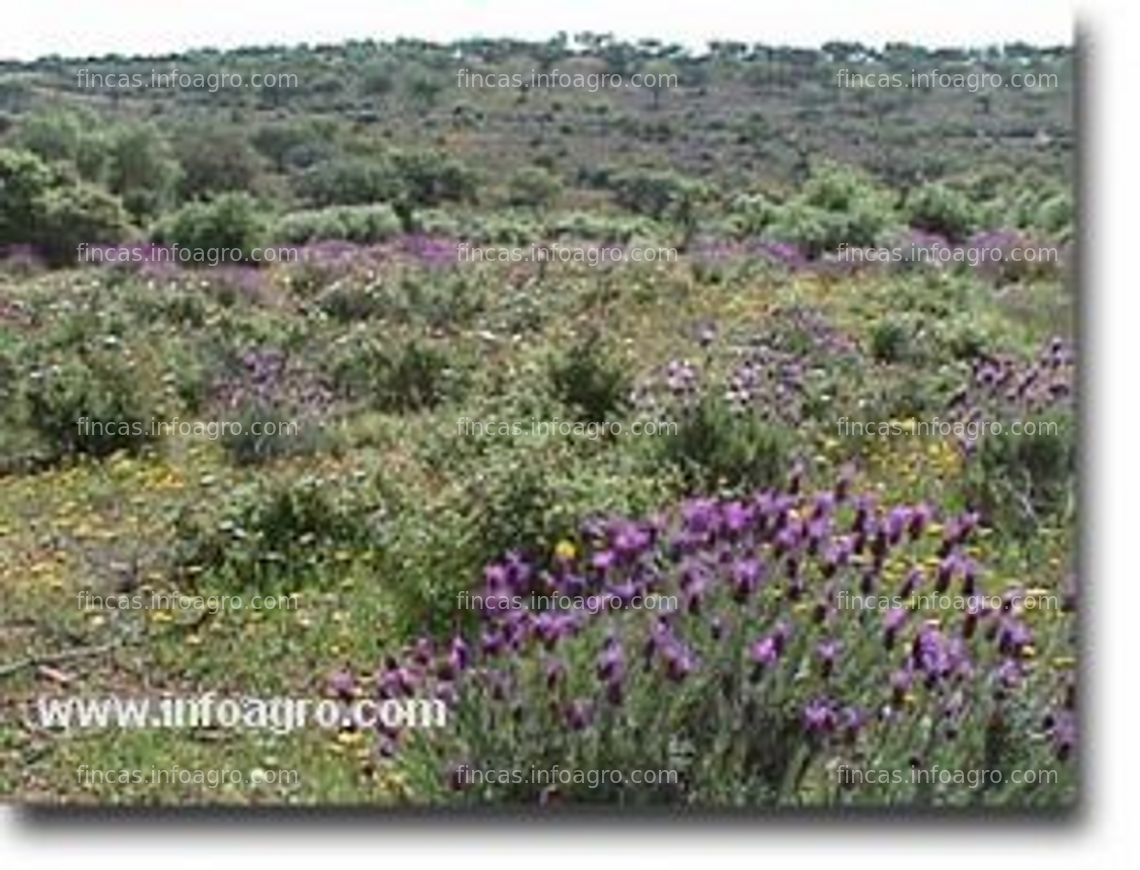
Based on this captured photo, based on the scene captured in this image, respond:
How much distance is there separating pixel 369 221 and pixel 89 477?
0.72 metres

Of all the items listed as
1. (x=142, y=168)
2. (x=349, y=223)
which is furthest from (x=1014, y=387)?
(x=142, y=168)

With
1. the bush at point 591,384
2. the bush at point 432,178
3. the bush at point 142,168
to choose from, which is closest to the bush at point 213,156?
the bush at point 142,168

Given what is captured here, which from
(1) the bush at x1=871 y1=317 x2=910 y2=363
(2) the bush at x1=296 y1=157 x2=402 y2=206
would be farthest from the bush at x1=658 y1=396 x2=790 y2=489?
(2) the bush at x1=296 y1=157 x2=402 y2=206

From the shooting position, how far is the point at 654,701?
3.99m

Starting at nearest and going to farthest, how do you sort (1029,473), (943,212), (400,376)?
(1029,473), (943,212), (400,376)

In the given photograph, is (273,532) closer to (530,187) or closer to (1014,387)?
(530,187)

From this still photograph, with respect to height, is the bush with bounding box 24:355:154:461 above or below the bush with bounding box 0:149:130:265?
below

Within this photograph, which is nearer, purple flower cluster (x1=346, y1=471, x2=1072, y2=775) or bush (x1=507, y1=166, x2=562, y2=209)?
purple flower cluster (x1=346, y1=471, x2=1072, y2=775)

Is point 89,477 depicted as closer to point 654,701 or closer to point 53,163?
point 53,163

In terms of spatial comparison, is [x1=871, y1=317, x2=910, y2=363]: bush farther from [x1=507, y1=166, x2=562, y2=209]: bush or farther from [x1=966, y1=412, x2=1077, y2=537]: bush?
[x1=507, y1=166, x2=562, y2=209]: bush

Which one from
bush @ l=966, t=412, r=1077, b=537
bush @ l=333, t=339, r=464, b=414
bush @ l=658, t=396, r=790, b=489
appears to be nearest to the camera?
bush @ l=966, t=412, r=1077, b=537

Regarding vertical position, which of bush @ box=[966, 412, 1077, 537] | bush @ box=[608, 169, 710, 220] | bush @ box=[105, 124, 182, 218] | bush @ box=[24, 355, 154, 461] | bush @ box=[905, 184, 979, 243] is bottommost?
bush @ box=[966, 412, 1077, 537]

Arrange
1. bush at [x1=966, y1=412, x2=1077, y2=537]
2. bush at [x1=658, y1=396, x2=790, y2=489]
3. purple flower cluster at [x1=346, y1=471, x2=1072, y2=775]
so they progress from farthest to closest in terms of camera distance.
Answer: bush at [x1=658, y1=396, x2=790, y2=489]
bush at [x1=966, y1=412, x2=1077, y2=537]
purple flower cluster at [x1=346, y1=471, x2=1072, y2=775]

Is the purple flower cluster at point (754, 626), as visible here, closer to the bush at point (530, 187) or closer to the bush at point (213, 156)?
the bush at point (530, 187)
